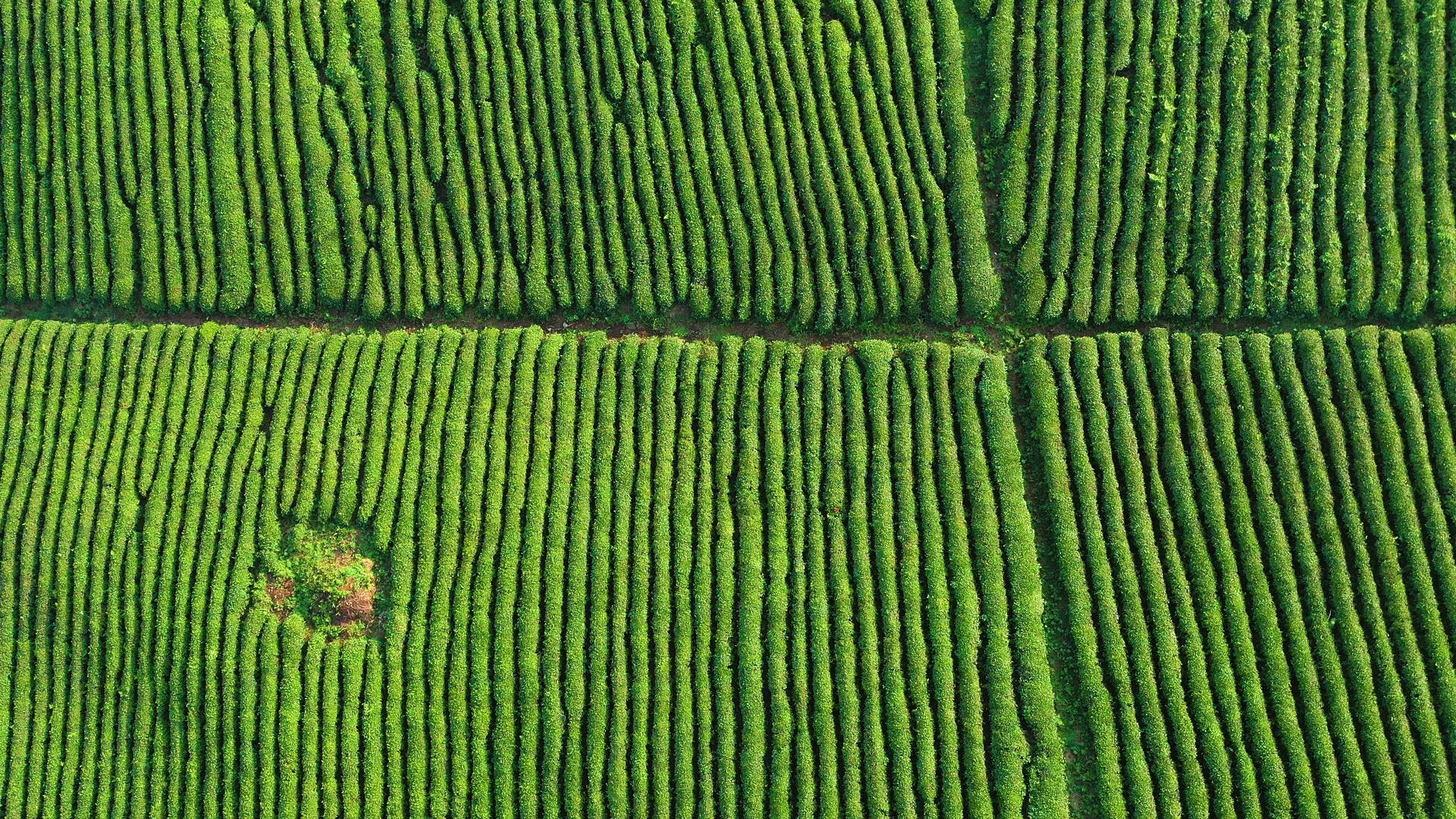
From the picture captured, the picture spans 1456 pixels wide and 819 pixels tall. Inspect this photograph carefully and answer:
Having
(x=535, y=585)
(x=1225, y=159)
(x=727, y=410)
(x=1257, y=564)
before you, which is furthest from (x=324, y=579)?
(x=1225, y=159)

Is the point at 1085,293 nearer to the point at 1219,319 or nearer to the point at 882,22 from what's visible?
the point at 1219,319

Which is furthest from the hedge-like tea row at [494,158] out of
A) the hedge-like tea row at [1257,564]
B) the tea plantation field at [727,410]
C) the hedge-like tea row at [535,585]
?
the hedge-like tea row at [1257,564]

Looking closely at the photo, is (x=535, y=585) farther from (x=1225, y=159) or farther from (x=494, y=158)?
(x=1225, y=159)

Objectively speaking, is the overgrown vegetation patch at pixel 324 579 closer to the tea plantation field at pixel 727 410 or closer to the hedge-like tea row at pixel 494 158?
the tea plantation field at pixel 727 410

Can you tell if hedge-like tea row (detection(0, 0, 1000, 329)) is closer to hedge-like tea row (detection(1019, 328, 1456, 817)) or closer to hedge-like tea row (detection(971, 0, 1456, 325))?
hedge-like tea row (detection(971, 0, 1456, 325))

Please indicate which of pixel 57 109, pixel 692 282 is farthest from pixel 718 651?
pixel 57 109

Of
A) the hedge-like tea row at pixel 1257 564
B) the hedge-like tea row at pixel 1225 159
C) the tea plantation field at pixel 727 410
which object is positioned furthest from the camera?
the hedge-like tea row at pixel 1225 159

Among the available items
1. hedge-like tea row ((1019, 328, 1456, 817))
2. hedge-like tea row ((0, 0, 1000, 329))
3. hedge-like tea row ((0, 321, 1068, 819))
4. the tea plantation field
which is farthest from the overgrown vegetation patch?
hedge-like tea row ((1019, 328, 1456, 817))
